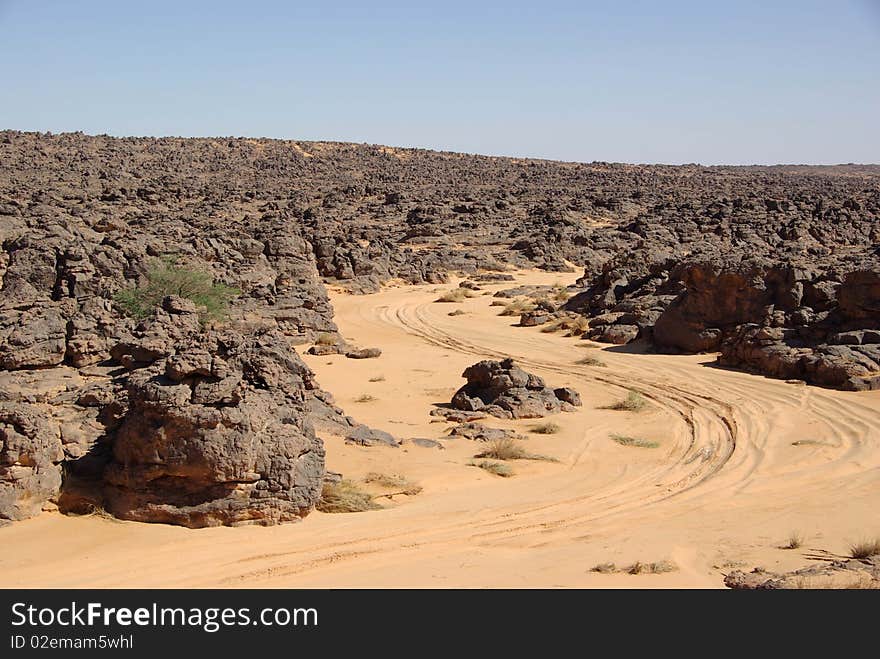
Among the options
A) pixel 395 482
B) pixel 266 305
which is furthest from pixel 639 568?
pixel 266 305

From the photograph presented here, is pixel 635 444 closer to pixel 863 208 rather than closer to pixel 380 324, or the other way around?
pixel 380 324

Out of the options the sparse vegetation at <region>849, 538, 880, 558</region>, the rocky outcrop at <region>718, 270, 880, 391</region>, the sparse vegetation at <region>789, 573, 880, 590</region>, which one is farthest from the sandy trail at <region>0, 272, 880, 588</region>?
the sparse vegetation at <region>789, 573, 880, 590</region>

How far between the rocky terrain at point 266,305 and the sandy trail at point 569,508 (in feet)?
2.30

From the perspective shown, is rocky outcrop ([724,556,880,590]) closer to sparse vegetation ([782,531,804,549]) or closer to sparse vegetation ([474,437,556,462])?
sparse vegetation ([782,531,804,549])

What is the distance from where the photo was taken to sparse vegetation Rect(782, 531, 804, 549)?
791 centimetres

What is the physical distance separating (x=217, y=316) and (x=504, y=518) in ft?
37.2

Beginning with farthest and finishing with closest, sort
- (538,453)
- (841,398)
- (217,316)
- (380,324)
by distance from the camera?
(380,324) < (217,316) < (841,398) < (538,453)

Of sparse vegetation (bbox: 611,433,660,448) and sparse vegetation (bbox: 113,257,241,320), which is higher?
sparse vegetation (bbox: 113,257,241,320)

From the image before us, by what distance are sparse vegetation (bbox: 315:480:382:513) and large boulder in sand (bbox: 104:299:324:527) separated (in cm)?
26

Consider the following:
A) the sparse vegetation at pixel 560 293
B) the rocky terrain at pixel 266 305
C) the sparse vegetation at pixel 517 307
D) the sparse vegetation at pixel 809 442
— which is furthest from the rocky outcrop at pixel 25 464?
the sparse vegetation at pixel 560 293

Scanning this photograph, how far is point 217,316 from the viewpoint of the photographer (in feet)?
60.5

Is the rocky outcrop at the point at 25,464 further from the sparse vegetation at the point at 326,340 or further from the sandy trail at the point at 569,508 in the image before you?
the sparse vegetation at the point at 326,340

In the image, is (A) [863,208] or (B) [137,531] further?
(A) [863,208]

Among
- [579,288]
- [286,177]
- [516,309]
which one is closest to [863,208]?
[579,288]
